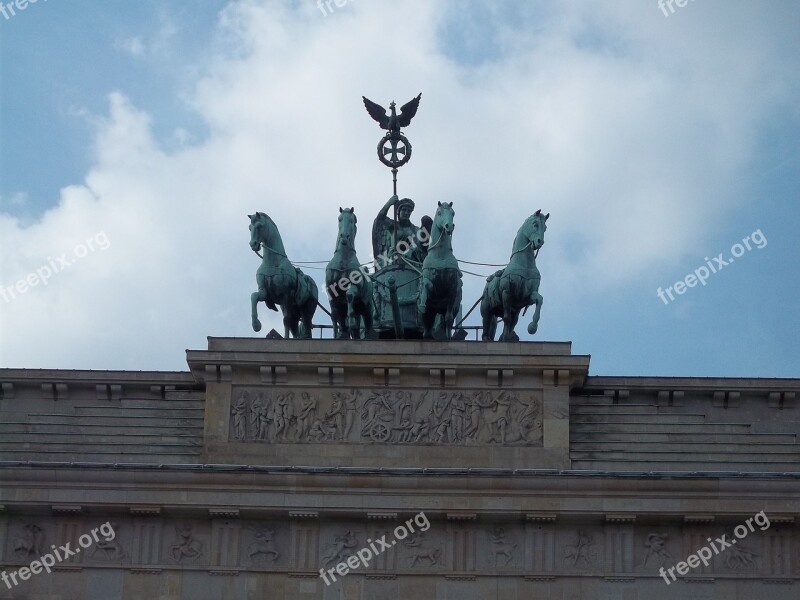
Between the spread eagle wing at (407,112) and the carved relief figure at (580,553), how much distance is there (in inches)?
408

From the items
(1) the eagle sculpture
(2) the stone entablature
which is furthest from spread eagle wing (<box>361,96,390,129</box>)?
→ (2) the stone entablature

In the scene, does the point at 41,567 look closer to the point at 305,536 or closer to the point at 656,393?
the point at 305,536

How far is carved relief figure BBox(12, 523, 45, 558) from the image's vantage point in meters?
36.9

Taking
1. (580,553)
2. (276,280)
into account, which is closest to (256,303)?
(276,280)

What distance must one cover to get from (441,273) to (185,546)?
21.4 ft

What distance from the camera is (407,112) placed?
43.2 meters

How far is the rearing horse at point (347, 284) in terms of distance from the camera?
3909 cm

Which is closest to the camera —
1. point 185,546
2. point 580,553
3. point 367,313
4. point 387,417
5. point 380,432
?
point 580,553

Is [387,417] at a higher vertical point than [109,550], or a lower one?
higher

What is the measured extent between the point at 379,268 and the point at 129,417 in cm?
662

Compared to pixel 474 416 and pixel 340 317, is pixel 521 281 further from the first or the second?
pixel 340 317

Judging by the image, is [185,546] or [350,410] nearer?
[185,546]

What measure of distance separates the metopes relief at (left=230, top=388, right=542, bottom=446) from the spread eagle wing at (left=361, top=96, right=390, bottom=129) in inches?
285

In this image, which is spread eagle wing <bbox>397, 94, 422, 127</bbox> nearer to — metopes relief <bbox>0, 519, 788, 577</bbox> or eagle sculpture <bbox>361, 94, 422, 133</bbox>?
eagle sculpture <bbox>361, 94, 422, 133</bbox>
